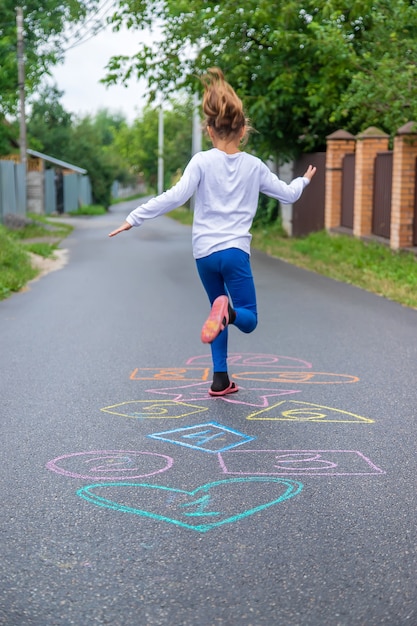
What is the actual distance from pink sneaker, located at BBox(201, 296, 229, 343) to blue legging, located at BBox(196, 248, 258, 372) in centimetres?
21

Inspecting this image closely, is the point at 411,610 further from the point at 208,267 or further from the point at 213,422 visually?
the point at 208,267

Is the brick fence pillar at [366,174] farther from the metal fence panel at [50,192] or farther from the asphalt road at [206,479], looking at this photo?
the metal fence panel at [50,192]

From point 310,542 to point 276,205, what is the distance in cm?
2198

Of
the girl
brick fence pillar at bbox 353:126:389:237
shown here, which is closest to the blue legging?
the girl

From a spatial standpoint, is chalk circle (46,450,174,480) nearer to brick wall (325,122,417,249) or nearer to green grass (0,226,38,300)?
green grass (0,226,38,300)

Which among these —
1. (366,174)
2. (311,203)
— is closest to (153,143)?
(311,203)

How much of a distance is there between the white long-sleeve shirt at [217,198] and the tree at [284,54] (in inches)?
390

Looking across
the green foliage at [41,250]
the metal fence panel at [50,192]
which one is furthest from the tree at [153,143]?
the green foliage at [41,250]

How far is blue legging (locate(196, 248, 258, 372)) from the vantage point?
18.4 ft

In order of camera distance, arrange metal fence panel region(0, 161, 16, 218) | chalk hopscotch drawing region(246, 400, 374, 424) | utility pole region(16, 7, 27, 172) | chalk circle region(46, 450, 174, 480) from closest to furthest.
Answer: chalk circle region(46, 450, 174, 480), chalk hopscotch drawing region(246, 400, 374, 424), metal fence panel region(0, 161, 16, 218), utility pole region(16, 7, 27, 172)

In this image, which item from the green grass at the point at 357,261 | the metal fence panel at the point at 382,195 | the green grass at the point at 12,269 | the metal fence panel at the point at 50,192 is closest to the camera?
the green grass at the point at 357,261

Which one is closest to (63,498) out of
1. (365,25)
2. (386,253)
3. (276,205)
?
(386,253)

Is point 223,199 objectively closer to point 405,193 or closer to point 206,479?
point 206,479

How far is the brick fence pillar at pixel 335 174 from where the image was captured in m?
19.9
